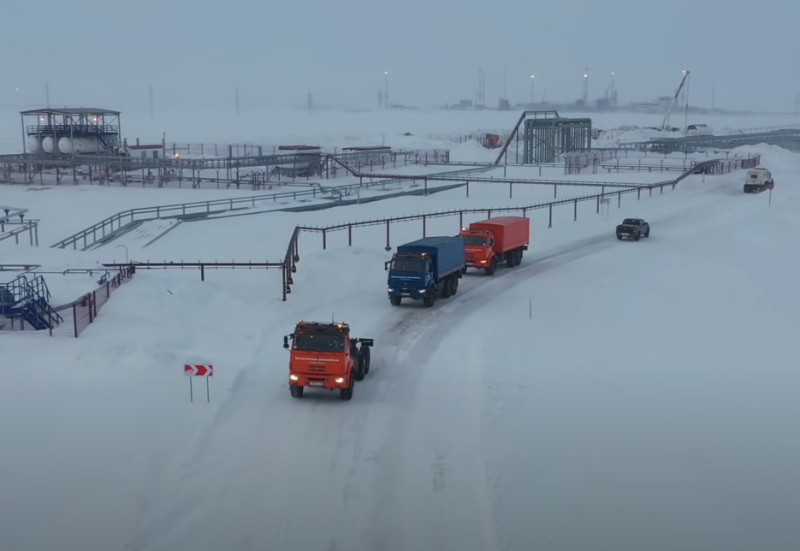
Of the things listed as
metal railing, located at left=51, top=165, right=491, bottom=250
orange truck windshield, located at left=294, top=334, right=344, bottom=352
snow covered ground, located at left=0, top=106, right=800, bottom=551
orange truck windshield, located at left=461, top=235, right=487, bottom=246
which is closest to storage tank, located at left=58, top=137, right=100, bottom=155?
metal railing, located at left=51, top=165, right=491, bottom=250

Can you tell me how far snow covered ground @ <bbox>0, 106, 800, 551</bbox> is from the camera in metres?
13.2

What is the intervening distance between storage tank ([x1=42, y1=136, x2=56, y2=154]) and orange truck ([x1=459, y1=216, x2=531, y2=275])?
155 feet

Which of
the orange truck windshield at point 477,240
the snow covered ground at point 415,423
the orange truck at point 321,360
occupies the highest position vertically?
the orange truck windshield at point 477,240

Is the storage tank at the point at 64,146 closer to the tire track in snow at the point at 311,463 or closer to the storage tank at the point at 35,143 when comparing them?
the storage tank at the point at 35,143

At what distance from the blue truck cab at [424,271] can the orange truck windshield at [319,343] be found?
8851 millimetres

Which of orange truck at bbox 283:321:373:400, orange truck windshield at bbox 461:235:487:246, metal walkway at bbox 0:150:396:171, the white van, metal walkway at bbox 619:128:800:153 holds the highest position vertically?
metal walkway at bbox 619:128:800:153

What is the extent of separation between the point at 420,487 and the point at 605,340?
11.5 meters

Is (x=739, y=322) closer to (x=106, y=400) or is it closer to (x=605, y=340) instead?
(x=605, y=340)

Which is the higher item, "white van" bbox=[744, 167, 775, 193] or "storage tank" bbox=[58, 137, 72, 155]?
"storage tank" bbox=[58, 137, 72, 155]

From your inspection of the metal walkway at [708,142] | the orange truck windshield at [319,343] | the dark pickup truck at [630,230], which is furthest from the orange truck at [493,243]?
the metal walkway at [708,142]

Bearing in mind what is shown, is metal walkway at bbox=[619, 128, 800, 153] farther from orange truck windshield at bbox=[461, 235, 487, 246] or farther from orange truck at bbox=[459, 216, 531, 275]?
orange truck windshield at bbox=[461, 235, 487, 246]

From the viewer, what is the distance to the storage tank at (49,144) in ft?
232

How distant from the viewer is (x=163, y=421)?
17.3 m

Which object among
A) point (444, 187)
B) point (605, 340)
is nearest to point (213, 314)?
point (605, 340)
